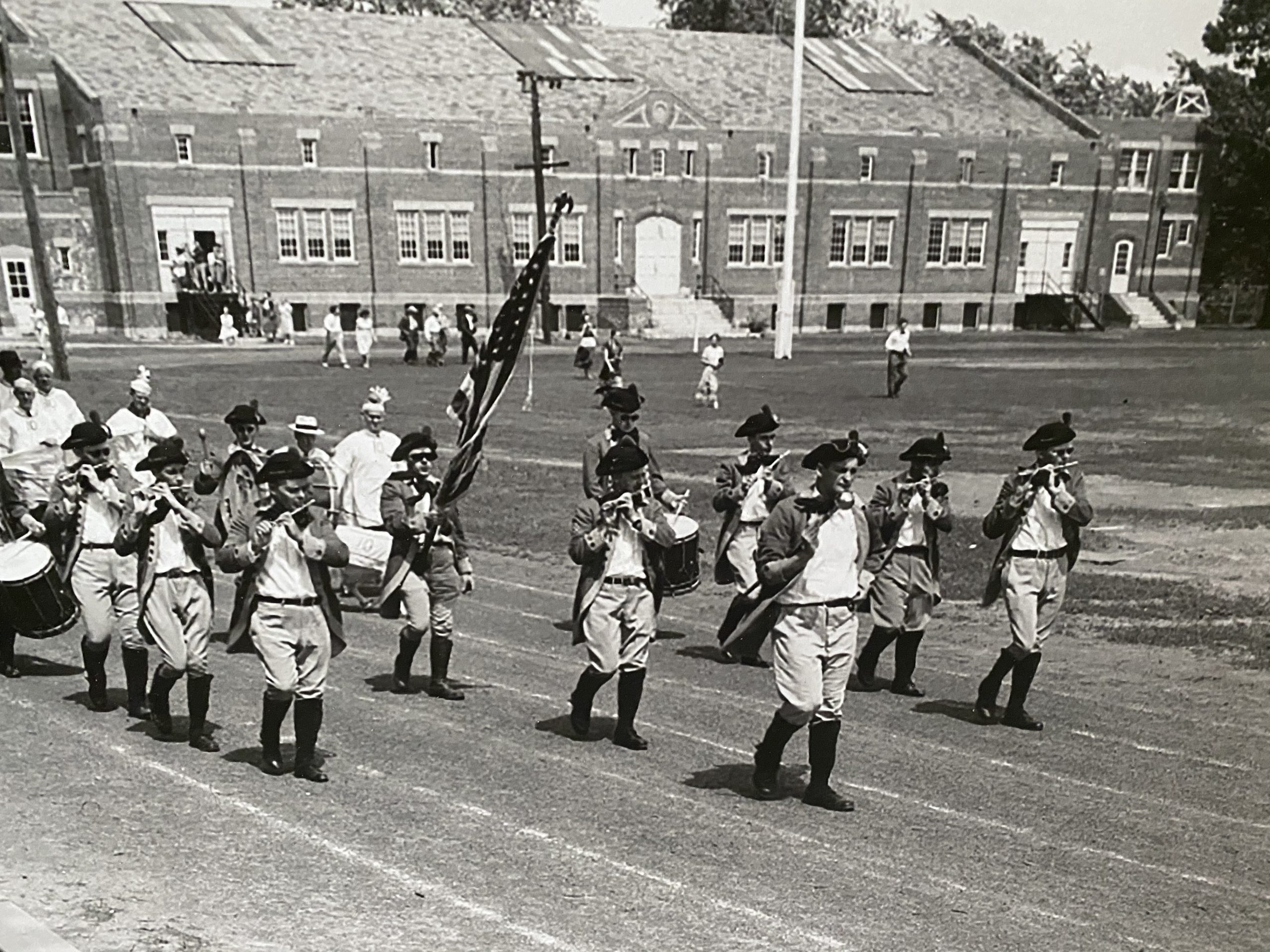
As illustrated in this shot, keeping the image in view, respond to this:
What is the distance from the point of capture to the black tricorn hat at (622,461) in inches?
271

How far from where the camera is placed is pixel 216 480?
27.2ft

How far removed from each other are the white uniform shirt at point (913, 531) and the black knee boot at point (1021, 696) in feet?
3.83

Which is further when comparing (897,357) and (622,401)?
(897,357)

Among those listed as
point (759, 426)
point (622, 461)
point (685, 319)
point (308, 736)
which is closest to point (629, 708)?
point (622, 461)

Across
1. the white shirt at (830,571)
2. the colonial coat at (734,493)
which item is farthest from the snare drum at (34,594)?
the white shirt at (830,571)

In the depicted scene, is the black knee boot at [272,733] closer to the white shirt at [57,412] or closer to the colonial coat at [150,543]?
the colonial coat at [150,543]

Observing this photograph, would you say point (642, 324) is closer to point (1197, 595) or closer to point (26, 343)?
point (26, 343)

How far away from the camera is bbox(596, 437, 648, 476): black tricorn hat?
6.88m

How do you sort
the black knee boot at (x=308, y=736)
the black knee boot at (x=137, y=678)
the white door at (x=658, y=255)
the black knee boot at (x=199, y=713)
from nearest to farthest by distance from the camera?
the black knee boot at (x=308, y=736), the black knee boot at (x=199, y=713), the black knee boot at (x=137, y=678), the white door at (x=658, y=255)

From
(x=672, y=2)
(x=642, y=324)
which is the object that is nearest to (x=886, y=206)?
(x=642, y=324)

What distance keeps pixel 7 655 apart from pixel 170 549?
3075 mm

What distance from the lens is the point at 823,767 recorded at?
6281 millimetres

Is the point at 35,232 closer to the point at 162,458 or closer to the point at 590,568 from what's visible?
the point at 162,458

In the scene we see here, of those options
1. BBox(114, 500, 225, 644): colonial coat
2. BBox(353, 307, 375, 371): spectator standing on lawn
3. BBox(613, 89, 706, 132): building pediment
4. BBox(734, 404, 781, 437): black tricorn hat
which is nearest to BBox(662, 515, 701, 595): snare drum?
BBox(734, 404, 781, 437): black tricorn hat
